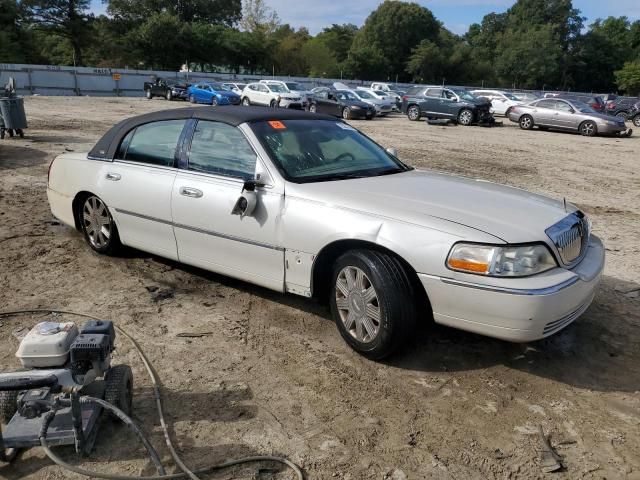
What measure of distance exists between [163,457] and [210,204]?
196cm

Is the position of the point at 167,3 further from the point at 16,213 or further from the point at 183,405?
the point at 183,405

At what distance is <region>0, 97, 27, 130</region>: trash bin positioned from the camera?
1263 centimetres

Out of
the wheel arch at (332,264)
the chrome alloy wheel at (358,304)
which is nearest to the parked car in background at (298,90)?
the wheel arch at (332,264)

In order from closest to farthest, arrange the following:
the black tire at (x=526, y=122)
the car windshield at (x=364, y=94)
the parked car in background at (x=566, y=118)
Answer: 1. the parked car in background at (x=566, y=118)
2. the black tire at (x=526, y=122)
3. the car windshield at (x=364, y=94)

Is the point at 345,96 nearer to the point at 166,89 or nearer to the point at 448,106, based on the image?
the point at 448,106

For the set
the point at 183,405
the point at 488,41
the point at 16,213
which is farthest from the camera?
the point at 488,41

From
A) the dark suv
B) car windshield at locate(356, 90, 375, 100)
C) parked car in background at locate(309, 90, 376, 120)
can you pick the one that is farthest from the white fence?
the dark suv

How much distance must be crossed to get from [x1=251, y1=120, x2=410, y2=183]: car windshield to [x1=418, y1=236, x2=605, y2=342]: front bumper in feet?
4.11

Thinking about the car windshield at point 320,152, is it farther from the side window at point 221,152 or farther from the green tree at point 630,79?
the green tree at point 630,79

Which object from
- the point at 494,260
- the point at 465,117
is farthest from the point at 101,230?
the point at 465,117

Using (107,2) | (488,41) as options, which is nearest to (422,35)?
(488,41)

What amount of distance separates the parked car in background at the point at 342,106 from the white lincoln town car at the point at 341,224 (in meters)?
20.8

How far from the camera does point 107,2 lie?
68.0 meters

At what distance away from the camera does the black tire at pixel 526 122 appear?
23583 mm
